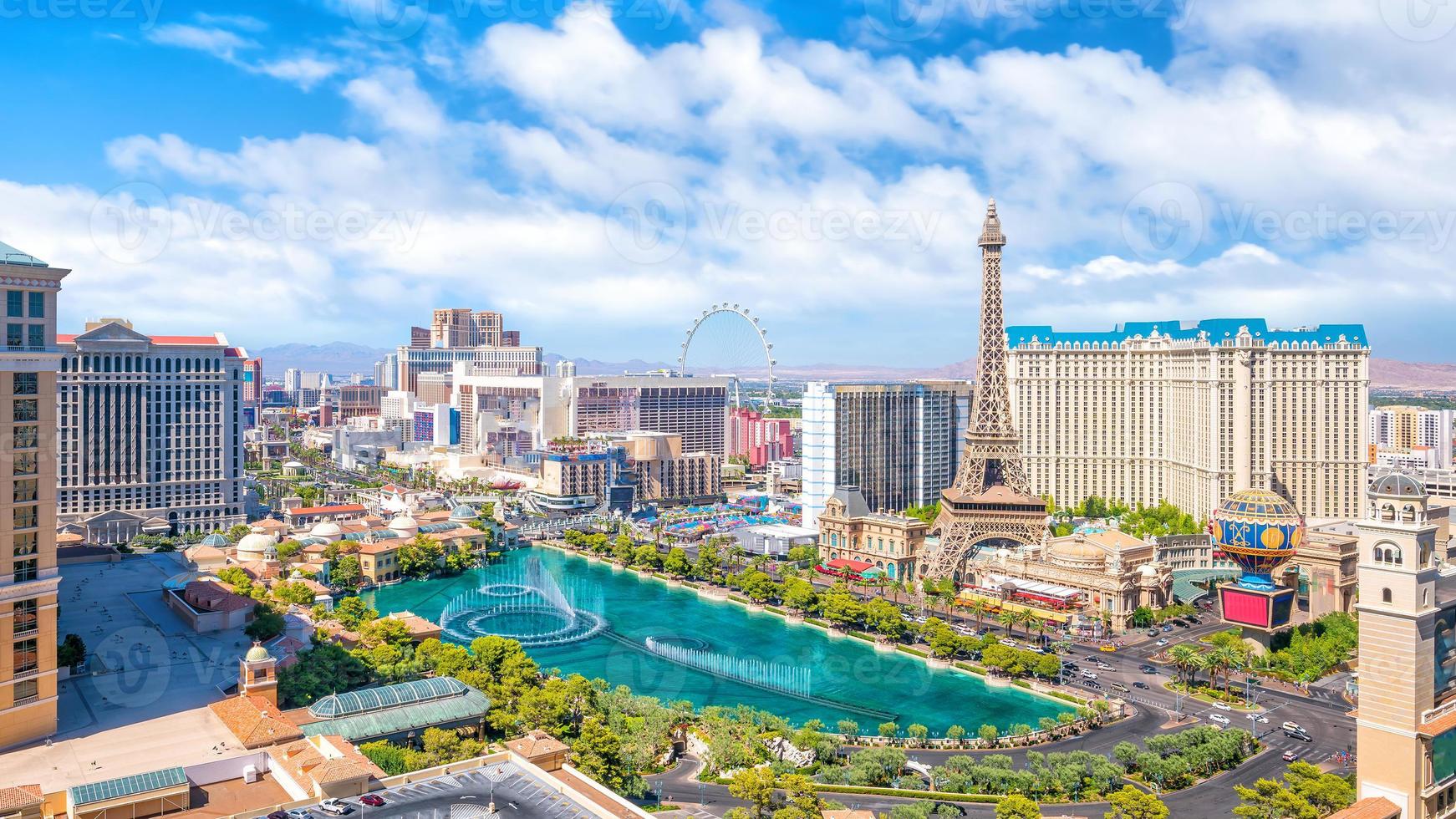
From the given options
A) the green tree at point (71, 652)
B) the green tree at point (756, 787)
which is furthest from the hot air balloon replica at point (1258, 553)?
the green tree at point (71, 652)

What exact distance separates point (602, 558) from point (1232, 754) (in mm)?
42091

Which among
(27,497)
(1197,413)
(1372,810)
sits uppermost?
(1197,413)

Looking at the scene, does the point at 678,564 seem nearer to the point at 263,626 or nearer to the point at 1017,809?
the point at 263,626

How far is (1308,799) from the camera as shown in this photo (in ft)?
76.2

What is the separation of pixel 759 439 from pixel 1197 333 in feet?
189

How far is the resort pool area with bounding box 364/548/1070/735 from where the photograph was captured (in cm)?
3391

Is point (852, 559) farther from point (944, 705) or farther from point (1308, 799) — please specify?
point (1308, 799)

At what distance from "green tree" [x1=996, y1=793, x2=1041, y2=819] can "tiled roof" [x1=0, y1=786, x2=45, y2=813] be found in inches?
754

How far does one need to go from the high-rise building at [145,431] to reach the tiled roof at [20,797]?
47.6 meters

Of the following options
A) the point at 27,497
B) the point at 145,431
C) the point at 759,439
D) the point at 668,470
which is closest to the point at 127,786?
the point at 27,497

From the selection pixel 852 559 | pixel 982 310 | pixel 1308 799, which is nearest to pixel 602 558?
pixel 852 559

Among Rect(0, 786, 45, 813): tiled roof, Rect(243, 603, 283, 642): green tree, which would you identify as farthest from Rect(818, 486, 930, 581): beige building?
Rect(0, 786, 45, 813): tiled roof

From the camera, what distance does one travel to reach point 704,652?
40656mm

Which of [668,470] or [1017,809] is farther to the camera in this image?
[668,470]
